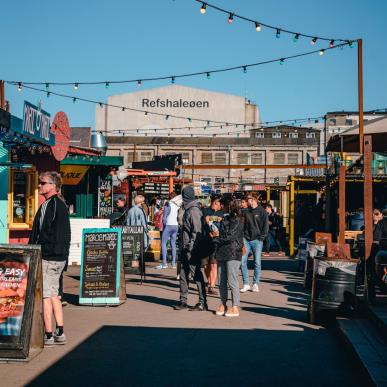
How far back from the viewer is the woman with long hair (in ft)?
34.7

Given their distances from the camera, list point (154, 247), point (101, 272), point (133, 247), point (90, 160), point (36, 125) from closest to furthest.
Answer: point (101, 272), point (36, 125), point (133, 247), point (90, 160), point (154, 247)

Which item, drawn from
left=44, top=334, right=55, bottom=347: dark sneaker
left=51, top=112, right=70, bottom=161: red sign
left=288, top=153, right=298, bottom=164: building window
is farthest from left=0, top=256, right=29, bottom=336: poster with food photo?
left=288, top=153, right=298, bottom=164: building window

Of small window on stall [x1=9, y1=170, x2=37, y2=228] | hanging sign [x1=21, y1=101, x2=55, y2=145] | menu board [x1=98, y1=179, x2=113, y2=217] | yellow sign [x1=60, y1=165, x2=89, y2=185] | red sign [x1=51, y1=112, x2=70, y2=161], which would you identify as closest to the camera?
hanging sign [x1=21, y1=101, x2=55, y2=145]

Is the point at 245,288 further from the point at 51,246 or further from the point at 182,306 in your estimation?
the point at 51,246

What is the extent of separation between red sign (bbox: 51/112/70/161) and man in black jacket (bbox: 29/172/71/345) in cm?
683

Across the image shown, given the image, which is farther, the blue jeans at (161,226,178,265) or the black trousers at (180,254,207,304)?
the blue jeans at (161,226,178,265)

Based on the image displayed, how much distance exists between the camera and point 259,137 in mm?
A: 73062

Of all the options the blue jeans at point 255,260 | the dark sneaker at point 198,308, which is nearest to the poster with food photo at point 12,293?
the dark sneaker at point 198,308

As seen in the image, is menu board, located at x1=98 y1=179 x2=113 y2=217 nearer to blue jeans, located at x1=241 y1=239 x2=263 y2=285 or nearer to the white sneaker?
blue jeans, located at x1=241 y1=239 x2=263 y2=285

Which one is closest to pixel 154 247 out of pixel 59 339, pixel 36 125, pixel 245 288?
pixel 36 125

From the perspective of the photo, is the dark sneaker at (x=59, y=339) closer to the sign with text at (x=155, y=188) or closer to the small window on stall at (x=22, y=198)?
the small window on stall at (x=22, y=198)

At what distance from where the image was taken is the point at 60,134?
15.1 m

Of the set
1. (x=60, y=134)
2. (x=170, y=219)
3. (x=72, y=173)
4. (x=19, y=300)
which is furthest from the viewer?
(x=72, y=173)

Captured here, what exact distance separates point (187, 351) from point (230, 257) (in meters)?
2.87
